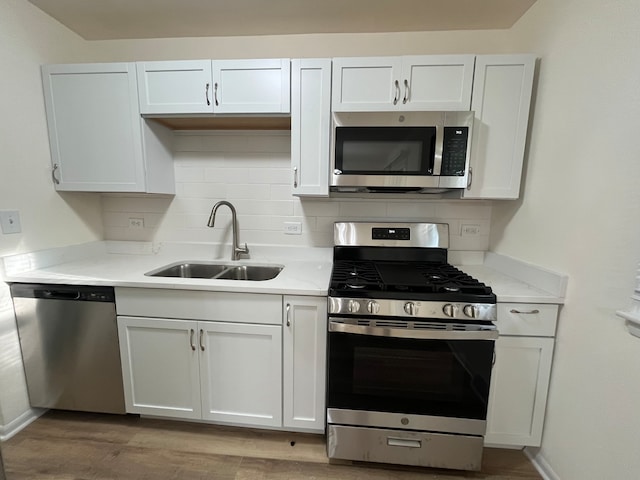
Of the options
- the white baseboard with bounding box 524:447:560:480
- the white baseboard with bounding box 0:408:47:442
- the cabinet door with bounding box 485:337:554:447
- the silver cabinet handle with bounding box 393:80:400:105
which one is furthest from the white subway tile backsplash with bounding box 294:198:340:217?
the white baseboard with bounding box 0:408:47:442

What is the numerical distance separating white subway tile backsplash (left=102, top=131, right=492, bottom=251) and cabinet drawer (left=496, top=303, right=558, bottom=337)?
2.27 ft

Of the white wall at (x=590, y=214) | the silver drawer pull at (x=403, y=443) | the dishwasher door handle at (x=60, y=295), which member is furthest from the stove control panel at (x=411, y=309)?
the dishwasher door handle at (x=60, y=295)

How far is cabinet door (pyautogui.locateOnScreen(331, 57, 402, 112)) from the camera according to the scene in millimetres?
1565

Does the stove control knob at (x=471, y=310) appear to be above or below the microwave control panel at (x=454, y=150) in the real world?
below

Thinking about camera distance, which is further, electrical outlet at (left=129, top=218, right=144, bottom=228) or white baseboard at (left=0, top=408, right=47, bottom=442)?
electrical outlet at (left=129, top=218, right=144, bottom=228)

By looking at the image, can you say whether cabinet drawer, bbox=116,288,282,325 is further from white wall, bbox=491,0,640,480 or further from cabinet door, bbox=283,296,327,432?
white wall, bbox=491,0,640,480

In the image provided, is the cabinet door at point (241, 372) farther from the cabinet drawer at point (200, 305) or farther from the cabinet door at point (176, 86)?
the cabinet door at point (176, 86)

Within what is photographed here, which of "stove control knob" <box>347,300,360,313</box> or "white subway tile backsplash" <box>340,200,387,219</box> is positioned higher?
"white subway tile backsplash" <box>340,200,387,219</box>

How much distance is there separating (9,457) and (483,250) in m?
3.15

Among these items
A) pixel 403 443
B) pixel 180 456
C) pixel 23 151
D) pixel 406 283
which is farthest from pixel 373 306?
pixel 23 151

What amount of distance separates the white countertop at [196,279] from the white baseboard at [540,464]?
0.87 metres

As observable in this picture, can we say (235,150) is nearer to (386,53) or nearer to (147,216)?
(147,216)

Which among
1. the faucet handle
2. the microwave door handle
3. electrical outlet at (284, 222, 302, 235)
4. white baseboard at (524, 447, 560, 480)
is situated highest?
the microwave door handle

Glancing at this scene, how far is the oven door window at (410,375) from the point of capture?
1334 millimetres
